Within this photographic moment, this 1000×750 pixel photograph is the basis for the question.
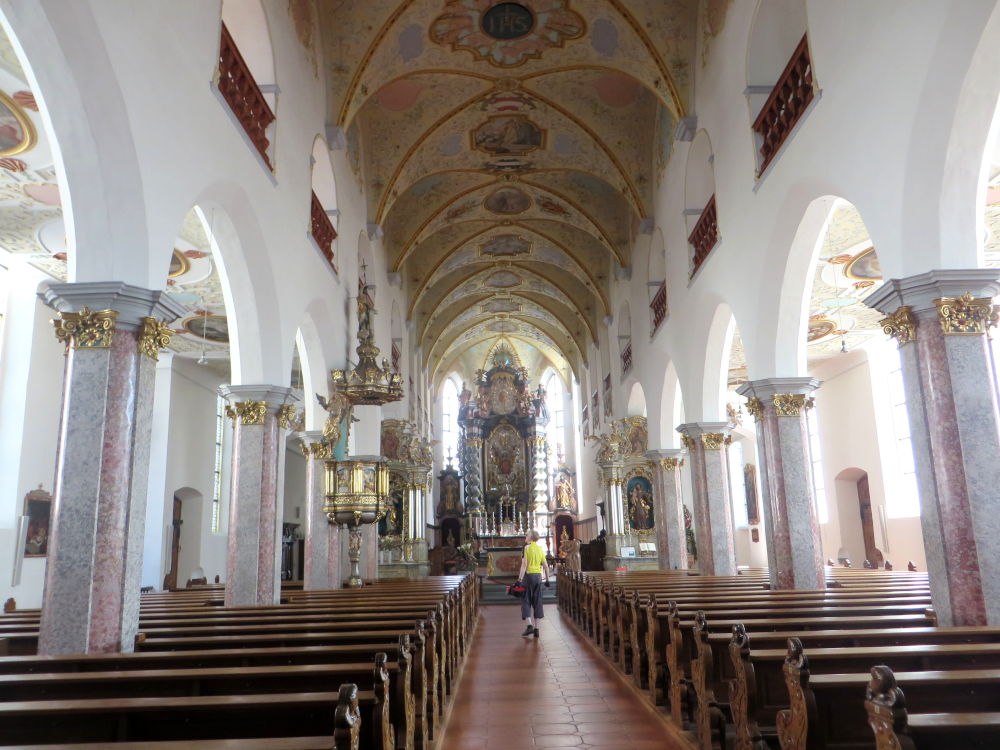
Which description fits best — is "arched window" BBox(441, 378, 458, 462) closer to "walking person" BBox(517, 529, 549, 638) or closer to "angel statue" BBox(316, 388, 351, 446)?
"angel statue" BBox(316, 388, 351, 446)

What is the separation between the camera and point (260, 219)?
30.1ft

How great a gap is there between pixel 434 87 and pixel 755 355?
28.3 ft

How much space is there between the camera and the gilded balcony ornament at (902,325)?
6492 mm

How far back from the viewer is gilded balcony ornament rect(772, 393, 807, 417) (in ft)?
33.4

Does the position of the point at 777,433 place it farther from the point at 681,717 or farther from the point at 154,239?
the point at 154,239

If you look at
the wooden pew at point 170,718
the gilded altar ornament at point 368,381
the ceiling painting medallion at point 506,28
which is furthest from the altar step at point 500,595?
the wooden pew at point 170,718

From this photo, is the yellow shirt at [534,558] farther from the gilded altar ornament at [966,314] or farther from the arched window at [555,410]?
the arched window at [555,410]

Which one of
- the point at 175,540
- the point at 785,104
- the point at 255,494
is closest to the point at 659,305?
the point at 785,104

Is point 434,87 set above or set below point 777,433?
above

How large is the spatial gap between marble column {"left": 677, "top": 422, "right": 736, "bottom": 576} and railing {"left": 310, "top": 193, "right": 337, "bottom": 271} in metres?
7.06

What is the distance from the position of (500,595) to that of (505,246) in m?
10.2

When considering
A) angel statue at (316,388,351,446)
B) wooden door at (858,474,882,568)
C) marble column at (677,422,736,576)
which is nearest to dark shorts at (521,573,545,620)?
marble column at (677,422,736,576)

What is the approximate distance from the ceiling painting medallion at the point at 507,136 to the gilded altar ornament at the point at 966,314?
11.6 metres

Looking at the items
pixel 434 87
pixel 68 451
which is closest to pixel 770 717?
pixel 68 451
